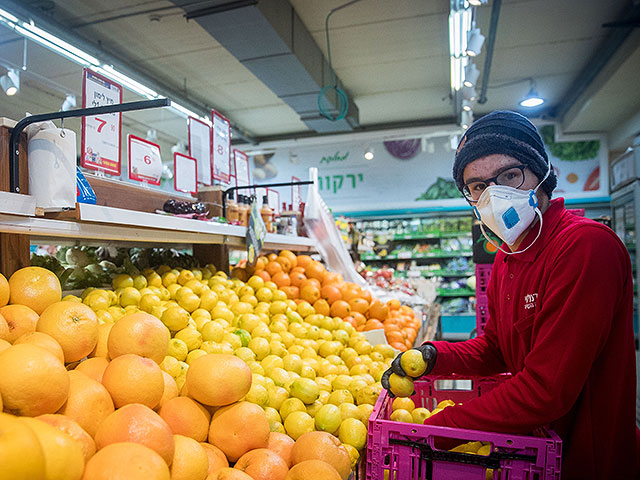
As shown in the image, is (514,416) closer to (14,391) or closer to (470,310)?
(14,391)

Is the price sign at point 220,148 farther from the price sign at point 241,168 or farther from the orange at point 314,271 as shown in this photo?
the orange at point 314,271

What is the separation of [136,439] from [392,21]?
5.92 m

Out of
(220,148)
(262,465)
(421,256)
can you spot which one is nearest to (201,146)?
(220,148)

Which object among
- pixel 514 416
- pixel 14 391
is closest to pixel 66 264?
pixel 14 391

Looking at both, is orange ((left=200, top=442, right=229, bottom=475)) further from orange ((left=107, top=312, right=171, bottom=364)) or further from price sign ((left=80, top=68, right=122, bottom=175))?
price sign ((left=80, top=68, right=122, bottom=175))

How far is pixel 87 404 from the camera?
919 millimetres

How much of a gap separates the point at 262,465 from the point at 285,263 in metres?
2.24

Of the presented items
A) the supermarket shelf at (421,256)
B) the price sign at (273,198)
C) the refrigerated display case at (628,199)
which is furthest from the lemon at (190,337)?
the supermarket shelf at (421,256)

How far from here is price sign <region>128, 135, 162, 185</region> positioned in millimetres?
2400

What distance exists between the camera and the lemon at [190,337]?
64.9 inches

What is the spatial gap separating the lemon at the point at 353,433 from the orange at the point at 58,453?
0.88 metres

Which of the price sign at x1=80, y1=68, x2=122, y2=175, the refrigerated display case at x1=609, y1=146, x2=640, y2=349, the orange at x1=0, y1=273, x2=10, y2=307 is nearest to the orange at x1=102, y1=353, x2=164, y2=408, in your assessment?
the orange at x1=0, y1=273, x2=10, y2=307

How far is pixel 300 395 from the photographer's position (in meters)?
1.52

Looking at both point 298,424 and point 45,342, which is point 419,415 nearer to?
point 298,424
